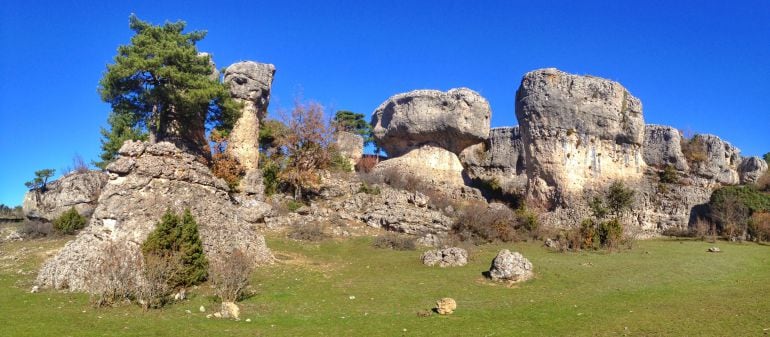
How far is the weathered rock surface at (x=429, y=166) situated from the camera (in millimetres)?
34416

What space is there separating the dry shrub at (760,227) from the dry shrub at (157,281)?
974 inches

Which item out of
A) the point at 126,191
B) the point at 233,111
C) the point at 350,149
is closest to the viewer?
the point at 126,191

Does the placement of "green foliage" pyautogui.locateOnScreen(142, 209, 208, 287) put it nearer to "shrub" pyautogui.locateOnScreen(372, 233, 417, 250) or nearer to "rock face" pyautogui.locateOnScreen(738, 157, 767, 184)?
"shrub" pyautogui.locateOnScreen(372, 233, 417, 250)

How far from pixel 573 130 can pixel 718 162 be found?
1110 cm

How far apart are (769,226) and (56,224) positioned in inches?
1246


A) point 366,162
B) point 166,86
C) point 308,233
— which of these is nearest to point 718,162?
point 366,162

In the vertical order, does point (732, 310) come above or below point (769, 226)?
below

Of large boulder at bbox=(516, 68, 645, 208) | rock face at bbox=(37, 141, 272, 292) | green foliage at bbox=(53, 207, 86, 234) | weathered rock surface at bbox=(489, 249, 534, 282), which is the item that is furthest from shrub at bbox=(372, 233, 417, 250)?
green foliage at bbox=(53, 207, 86, 234)

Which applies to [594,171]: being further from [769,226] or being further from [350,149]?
[350,149]

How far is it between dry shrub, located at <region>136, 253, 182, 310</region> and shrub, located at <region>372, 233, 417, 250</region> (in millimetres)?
10116

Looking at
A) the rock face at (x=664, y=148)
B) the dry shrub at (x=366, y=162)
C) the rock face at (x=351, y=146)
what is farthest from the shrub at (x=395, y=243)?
the dry shrub at (x=366, y=162)

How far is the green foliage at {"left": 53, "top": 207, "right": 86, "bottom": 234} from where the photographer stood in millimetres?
22922

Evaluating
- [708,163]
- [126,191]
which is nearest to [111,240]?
[126,191]

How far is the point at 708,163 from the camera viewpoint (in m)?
32.6
